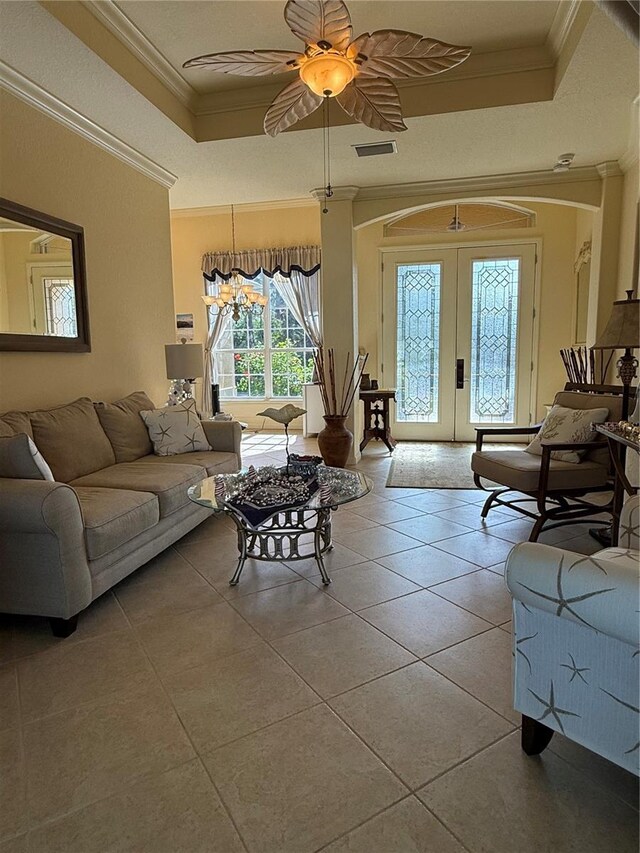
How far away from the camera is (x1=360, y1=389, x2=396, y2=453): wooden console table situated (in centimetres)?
607

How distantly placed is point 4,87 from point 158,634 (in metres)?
3.22

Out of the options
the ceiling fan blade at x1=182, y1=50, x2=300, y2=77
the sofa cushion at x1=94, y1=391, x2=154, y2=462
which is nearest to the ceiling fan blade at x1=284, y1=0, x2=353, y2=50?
the ceiling fan blade at x1=182, y1=50, x2=300, y2=77

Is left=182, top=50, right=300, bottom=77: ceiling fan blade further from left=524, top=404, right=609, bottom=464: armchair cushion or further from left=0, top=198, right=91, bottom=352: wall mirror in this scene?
left=524, top=404, right=609, bottom=464: armchair cushion

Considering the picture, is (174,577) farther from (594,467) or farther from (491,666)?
(594,467)

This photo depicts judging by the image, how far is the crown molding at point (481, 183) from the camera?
4820 millimetres

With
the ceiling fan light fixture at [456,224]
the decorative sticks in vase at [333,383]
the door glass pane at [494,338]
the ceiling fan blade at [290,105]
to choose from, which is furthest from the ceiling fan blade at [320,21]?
the door glass pane at [494,338]

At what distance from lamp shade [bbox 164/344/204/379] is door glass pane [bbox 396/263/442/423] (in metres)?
3.17

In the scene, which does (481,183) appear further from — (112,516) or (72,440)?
(112,516)

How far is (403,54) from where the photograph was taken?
2314 millimetres

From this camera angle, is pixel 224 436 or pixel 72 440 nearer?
pixel 72 440

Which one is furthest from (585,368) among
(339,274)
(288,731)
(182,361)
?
(288,731)

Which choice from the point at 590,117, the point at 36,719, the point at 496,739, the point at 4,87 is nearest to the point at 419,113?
the point at 590,117

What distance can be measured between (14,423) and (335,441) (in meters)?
3.01

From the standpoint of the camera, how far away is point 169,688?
6.13 feet
